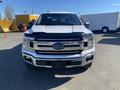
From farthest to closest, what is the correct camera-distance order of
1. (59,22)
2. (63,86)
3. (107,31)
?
(107,31)
(59,22)
(63,86)

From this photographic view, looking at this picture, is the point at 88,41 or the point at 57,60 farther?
the point at 88,41

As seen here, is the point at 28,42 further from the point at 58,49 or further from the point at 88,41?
the point at 88,41

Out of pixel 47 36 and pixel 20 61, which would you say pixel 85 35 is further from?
pixel 20 61

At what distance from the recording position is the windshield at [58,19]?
7297 mm

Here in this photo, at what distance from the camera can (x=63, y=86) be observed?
17.9 ft

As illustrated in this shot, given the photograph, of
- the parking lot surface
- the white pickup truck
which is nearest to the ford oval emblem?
the white pickup truck

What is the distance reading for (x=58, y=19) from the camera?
754 centimetres

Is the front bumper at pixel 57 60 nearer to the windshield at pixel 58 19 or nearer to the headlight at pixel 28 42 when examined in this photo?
the headlight at pixel 28 42

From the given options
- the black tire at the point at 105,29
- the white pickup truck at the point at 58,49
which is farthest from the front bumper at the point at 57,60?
the black tire at the point at 105,29

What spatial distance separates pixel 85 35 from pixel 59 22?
1.91 meters

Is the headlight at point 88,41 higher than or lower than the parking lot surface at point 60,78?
higher

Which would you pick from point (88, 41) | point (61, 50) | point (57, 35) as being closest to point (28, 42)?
point (57, 35)

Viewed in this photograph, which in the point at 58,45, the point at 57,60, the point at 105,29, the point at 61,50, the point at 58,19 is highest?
the point at 58,19

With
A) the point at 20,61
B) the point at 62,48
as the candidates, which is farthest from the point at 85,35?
→ the point at 20,61
